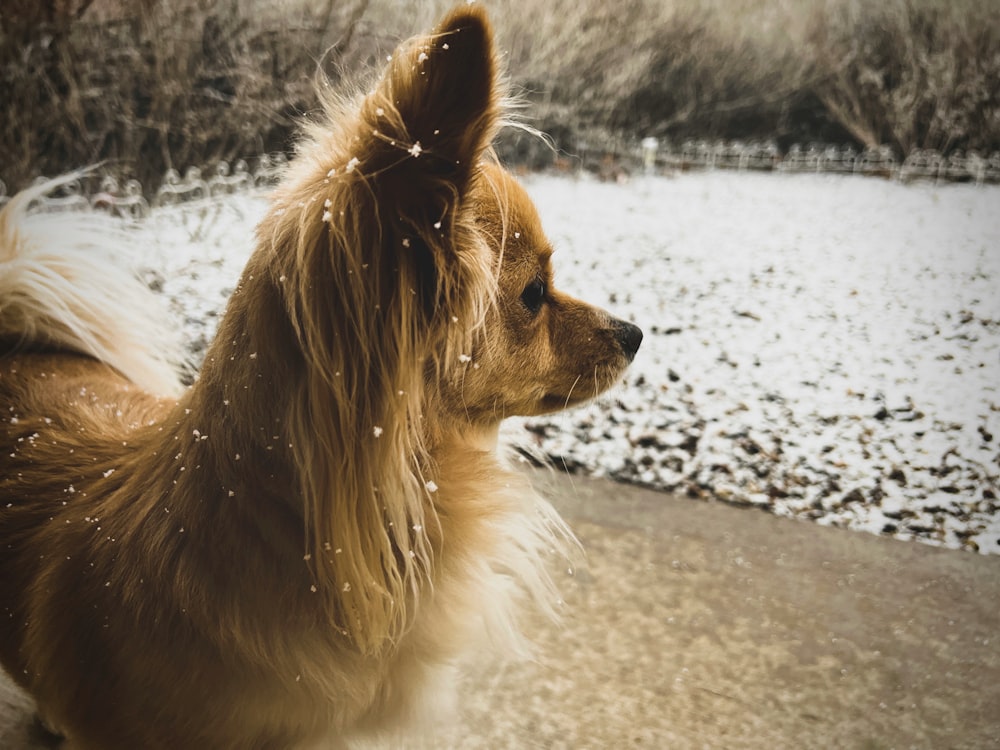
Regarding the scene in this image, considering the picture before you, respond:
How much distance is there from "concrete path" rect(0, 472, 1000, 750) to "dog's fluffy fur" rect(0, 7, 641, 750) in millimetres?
497

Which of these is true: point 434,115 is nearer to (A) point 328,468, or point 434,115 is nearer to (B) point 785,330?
(A) point 328,468

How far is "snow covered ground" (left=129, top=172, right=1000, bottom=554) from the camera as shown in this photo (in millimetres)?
2176

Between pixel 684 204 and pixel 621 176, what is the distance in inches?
11.2

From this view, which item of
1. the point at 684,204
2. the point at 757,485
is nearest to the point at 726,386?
the point at 757,485

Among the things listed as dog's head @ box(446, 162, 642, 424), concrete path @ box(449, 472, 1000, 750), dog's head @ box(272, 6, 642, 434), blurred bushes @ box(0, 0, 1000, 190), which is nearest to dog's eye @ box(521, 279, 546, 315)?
dog's head @ box(446, 162, 642, 424)

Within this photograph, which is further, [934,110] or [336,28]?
[336,28]

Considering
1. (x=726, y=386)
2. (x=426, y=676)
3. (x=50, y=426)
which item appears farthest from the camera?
(x=726, y=386)

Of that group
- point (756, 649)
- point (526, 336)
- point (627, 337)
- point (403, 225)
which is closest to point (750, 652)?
point (756, 649)

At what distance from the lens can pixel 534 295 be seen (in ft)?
4.23

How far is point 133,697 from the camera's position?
110 centimetres

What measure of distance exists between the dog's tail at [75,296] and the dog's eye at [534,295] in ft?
3.38

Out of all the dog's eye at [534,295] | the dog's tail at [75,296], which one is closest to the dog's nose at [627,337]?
the dog's eye at [534,295]

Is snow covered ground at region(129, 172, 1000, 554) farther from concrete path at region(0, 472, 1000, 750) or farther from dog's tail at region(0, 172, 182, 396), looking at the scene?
dog's tail at region(0, 172, 182, 396)

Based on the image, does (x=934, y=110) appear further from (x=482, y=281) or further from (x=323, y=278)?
(x=323, y=278)
